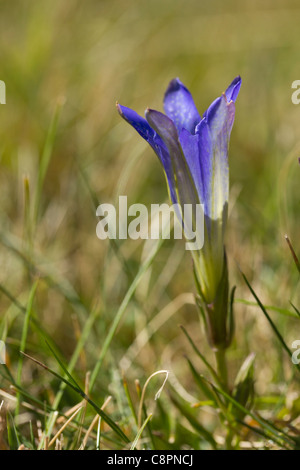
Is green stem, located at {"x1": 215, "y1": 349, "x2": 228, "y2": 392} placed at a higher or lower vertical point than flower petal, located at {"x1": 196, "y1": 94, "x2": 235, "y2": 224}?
lower

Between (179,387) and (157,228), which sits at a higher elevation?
(157,228)

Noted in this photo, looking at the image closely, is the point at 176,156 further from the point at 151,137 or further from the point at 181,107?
the point at 181,107

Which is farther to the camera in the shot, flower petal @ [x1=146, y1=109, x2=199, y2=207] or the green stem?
the green stem

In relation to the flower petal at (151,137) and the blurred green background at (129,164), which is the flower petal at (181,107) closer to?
the flower petal at (151,137)

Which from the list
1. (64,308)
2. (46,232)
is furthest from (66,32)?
(64,308)

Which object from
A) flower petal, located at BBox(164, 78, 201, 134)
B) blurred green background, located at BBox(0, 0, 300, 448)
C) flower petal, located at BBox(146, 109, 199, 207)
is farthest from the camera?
blurred green background, located at BBox(0, 0, 300, 448)

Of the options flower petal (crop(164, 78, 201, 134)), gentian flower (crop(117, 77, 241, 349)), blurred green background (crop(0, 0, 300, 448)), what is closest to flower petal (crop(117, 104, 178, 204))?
gentian flower (crop(117, 77, 241, 349))

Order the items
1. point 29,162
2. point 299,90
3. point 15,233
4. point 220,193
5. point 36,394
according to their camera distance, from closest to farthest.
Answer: point 220,193 < point 36,394 < point 15,233 < point 29,162 < point 299,90

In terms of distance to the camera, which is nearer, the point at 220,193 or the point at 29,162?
the point at 220,193

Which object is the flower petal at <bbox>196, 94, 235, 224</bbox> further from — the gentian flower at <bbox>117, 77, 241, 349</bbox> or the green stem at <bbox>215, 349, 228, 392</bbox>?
the green stem at <bbox>215, 349, 228, 392</bbox>

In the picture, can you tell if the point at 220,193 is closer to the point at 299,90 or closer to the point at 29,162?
the point at 29,162
